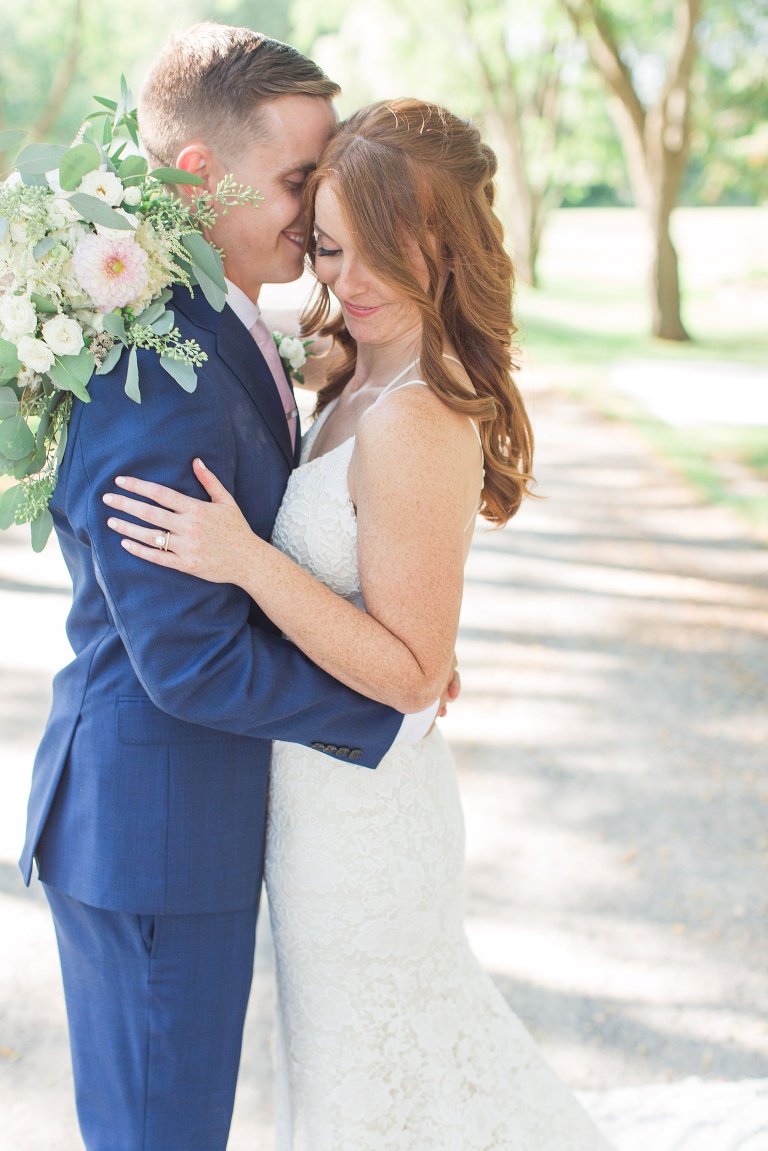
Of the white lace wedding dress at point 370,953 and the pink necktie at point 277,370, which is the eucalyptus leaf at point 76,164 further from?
the white lace wedding dress at point 370,953

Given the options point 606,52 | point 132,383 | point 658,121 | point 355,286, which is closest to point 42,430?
point 132,383

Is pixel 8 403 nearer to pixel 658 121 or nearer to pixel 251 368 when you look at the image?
pixel 251 368

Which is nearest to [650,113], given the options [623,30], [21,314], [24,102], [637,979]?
[623,30]

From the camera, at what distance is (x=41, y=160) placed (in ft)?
6.25

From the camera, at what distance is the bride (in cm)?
211

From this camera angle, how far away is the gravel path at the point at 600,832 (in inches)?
126

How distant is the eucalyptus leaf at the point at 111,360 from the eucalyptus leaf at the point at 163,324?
7 cm

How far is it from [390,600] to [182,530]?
457 millimetres

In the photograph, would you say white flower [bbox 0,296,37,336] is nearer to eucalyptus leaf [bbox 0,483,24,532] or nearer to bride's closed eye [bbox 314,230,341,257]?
eucalyptus leaf [bbox 0,483,24,532]

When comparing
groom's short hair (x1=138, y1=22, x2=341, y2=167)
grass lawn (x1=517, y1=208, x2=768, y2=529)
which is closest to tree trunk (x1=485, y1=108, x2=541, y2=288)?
grass lawn (x1=517, y1=208, x2=768, y2=529)

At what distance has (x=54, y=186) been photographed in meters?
1.92

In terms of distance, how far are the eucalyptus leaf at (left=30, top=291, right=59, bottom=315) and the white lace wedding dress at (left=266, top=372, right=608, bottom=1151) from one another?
63 cm

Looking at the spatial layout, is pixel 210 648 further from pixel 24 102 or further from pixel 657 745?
pixel 24 102

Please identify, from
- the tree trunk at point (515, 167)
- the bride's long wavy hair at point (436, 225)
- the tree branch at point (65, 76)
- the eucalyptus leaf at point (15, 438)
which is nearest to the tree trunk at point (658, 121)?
the tree trunk at point (515, 167)
